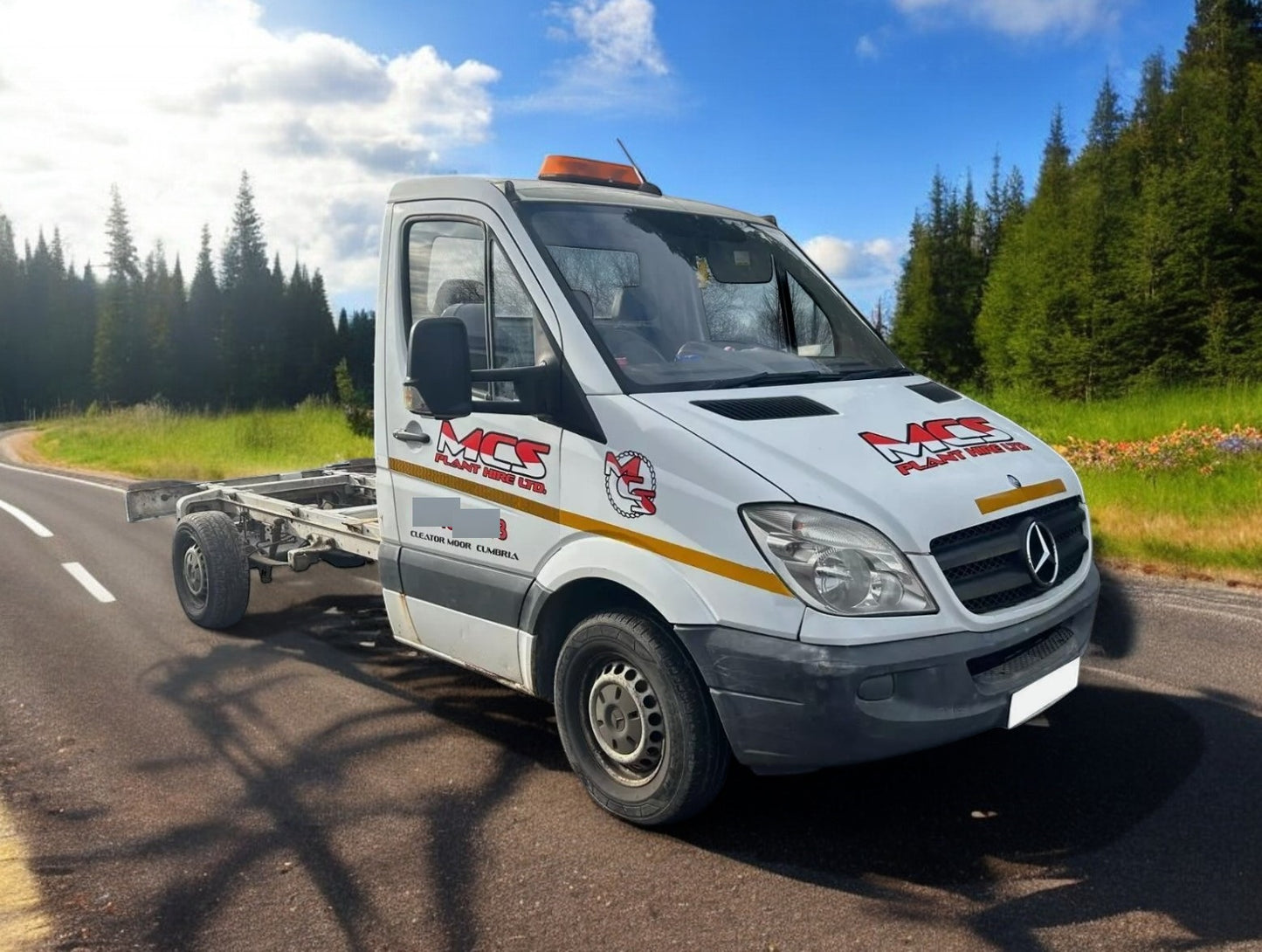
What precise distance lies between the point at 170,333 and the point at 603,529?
96651mm

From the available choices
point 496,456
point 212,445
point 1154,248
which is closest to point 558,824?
point 496,456

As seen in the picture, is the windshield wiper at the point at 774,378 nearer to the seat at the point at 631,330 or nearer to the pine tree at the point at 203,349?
the seat at the point at 631,330

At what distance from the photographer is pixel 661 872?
3.49m

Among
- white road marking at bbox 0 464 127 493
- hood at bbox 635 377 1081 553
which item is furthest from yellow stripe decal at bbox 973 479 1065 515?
white road marking at bbox 0 464 127 493

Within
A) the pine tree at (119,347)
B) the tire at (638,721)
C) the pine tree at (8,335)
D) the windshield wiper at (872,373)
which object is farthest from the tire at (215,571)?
the pine tree at (8,335)

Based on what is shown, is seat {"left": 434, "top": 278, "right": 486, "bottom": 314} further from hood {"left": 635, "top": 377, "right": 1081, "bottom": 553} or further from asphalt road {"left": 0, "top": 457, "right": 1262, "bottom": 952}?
asphalt road {"left": 0, "top": 457, "right": 1262, "bottom": 952}

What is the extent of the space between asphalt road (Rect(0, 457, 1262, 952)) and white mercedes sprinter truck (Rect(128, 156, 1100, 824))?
0.41 meters

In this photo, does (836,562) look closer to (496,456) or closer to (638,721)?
(638,721)

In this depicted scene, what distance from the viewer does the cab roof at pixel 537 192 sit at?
4.43 meters

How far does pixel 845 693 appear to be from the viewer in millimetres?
3209

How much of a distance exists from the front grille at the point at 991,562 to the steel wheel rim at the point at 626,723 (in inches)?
43.5

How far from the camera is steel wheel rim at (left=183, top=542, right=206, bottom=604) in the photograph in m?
6.91

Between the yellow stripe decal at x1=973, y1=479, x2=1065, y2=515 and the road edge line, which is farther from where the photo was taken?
the yellow stripe decal at x1=973, y1=479, x2=1065, y2=515

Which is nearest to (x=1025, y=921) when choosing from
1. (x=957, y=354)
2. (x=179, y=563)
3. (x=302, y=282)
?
(x=179, y=563)
